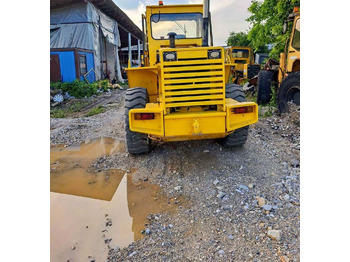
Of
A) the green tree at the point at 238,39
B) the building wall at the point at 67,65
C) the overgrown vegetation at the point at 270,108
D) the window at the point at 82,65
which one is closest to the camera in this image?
the overgrown vegetation at the point at 270,108

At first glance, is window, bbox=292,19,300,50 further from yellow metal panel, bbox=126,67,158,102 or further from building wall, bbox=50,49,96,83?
building wall, bbox=50,49,96,83

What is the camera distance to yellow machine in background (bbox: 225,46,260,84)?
12.6 m

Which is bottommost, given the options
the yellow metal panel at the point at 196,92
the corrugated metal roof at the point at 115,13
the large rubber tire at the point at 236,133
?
the large rubber tire at the point at 236,133

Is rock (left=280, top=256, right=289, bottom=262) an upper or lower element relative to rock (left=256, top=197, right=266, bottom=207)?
lower

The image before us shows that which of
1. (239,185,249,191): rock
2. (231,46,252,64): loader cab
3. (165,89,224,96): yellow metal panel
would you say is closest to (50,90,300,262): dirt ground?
(239,185,249,191): rock

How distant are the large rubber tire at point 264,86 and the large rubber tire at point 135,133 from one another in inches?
181

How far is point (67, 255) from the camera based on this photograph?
2.54 m

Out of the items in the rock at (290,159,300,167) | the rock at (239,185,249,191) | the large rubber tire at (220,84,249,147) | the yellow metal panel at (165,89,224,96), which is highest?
the yellow metal panel at (165,89,224,96)

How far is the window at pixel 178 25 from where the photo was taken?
16.9ft

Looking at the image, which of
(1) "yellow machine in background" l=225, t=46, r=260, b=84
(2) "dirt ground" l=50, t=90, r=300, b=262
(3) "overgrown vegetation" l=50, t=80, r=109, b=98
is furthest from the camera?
(1) "yellow machine in background" l=225, t=46, r=260, b=84

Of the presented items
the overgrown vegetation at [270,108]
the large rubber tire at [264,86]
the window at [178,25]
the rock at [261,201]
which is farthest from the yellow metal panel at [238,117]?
the large rubber tire at [264,86]

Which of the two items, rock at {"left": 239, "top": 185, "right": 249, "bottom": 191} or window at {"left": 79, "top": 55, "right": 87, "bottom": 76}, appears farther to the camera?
window at {"left": 79, "top": 55, "right": 87, "bottom": 76}

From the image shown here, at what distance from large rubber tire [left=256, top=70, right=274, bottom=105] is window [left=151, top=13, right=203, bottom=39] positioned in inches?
132

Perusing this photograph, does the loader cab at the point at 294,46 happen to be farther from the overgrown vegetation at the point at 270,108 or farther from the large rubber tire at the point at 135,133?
the large rubber tire at the point at 135,133
